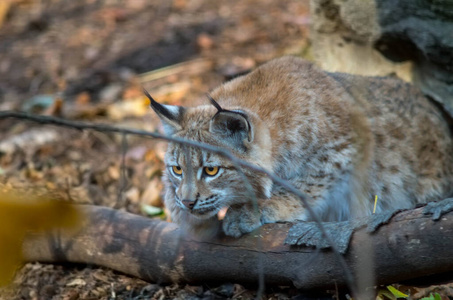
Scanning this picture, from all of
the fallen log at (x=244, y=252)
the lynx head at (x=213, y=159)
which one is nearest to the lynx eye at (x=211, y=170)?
the lynx head at (x=213, y=159)

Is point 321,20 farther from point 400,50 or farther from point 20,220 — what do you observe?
point 20,220

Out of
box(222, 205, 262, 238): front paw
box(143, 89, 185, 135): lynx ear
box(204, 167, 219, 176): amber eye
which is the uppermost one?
box(143, 89, 185, 135): lynx ear

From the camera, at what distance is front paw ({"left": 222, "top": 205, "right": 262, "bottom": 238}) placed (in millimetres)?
3633

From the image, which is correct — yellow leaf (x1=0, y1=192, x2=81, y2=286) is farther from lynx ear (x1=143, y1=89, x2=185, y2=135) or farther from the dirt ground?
lynx ear (x1=143, y1=89, x2=185, y2=135)

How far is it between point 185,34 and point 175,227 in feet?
18.8

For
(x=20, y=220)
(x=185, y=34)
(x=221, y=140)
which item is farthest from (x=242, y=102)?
(x=185, y=34)

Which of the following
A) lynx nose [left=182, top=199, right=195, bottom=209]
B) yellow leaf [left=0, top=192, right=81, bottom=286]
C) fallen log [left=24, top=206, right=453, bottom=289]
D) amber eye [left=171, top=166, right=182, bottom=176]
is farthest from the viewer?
amber eye [left=171, top=166, right=182, bottom=176]

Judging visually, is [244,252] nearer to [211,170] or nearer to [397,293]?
[211,170]

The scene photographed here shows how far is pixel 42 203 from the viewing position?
133 inches

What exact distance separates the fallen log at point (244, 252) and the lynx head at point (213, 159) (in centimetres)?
30

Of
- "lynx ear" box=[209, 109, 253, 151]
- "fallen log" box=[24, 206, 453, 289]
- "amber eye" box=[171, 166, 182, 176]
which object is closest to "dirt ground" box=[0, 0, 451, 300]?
"fallen log" box=[24, 206, 453, 289]

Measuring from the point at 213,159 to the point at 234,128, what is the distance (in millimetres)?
251

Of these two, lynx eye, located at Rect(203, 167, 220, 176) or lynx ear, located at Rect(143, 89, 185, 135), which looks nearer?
lynx eye, located at Rect(203, 167, 220, 176)

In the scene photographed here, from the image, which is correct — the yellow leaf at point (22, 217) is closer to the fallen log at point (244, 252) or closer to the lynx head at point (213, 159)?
the fallen log at point (244, 252)
